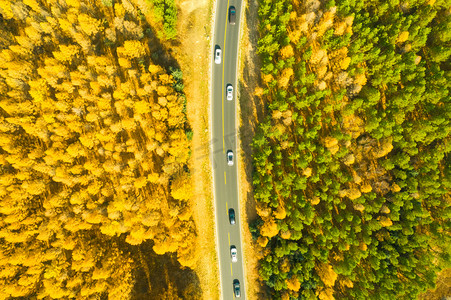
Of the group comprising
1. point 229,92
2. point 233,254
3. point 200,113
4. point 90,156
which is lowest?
point 233,254

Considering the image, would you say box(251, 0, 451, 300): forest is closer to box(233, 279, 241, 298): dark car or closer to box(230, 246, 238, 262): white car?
box(230, 246, 238, 262): white car

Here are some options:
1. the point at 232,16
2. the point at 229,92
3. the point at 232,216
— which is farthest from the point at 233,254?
the point at 232,16

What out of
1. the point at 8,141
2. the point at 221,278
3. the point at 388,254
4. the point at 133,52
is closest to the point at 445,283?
the point at 388,254

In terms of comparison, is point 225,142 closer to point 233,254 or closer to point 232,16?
point 233,254

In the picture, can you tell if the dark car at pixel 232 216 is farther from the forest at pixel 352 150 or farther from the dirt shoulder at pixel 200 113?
the forest at pixel 352 150

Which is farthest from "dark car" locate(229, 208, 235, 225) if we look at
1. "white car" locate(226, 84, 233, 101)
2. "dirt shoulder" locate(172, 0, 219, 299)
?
"white car" locate(226, 84, 233, 101)

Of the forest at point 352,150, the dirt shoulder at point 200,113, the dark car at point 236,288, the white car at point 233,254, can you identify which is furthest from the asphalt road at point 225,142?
the forest at point 352,150
